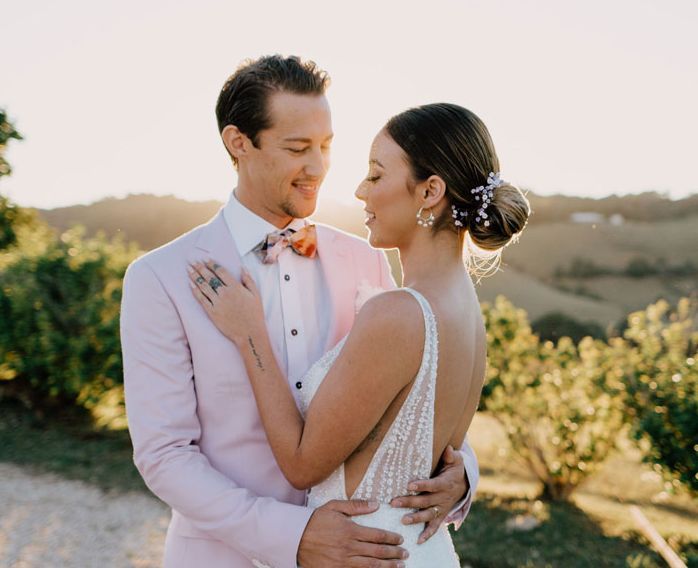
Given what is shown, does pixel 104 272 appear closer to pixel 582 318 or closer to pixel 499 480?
pixel 499 480

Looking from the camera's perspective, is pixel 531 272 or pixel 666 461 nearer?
pixel 666 461

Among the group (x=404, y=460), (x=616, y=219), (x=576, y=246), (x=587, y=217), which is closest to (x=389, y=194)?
(x=404, y=460)

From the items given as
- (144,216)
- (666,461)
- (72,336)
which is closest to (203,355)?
(666,461)

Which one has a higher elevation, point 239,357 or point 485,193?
point 485,193

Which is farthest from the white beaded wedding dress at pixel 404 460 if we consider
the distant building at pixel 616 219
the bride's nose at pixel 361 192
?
the distant building at pixel 616 219

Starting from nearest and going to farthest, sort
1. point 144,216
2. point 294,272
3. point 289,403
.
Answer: point 289,403
point 294,272
point 144,216

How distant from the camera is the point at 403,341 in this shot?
6.26 ft

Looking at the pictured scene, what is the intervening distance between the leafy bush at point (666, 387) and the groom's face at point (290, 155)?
463cm

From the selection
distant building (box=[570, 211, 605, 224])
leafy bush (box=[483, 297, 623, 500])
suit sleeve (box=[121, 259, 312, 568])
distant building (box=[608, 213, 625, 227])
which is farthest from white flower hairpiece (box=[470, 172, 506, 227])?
distant building (box=[570, 211, 605, 224])

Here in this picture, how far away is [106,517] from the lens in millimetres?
6672

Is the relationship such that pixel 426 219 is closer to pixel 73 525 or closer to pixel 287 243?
pixel 287 243

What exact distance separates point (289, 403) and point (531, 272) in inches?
1405

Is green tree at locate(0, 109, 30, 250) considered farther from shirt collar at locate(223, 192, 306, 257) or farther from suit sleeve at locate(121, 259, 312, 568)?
suit sleeve at locate(121, 259, 312, 568)

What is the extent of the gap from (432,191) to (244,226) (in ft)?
2.29
